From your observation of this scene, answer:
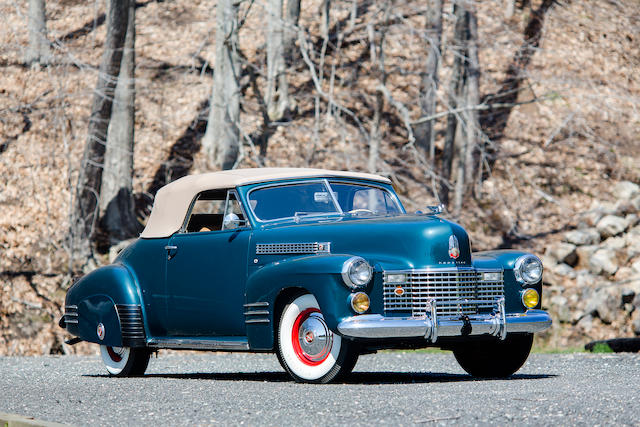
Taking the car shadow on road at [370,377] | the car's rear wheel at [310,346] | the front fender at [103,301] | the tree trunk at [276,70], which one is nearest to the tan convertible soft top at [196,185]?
the front fender at [103,301]

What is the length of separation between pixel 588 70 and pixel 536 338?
31.6 feet

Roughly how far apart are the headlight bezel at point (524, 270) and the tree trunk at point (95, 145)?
38.5 feet

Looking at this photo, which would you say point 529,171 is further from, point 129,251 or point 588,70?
point 129,251

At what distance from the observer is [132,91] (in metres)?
19.3

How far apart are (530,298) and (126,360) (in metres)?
4.08

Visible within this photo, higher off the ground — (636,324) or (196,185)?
(196,185)

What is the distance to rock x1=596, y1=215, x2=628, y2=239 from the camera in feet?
64.9

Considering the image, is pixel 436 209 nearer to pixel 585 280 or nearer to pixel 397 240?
pixel 397 240

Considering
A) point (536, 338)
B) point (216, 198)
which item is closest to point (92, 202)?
point (536, 338)

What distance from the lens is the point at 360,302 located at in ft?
23.3

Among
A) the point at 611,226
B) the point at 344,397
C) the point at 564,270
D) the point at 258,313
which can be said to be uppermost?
the point at 258,313

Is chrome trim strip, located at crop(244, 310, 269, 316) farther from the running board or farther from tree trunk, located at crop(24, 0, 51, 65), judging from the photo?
tree trunk, located at crop(24, 0, 51, 65)

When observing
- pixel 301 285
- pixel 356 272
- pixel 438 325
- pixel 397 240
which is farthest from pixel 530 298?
pixel 301 285

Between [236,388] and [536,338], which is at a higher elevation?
[236,388]
